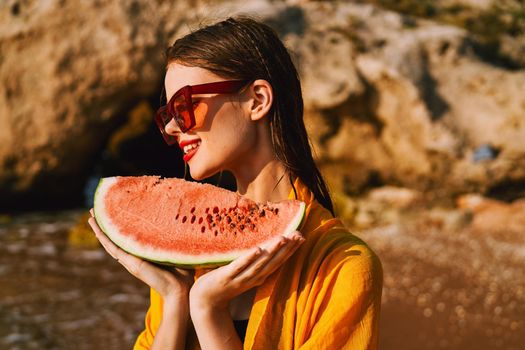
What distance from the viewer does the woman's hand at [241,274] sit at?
153 cm

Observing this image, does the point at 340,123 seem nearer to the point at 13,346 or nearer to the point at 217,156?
the point at 13,346

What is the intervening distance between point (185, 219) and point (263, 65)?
0.57 m

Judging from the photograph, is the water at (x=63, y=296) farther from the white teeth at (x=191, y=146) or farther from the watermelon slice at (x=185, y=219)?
the white teeth at (x=191, y=146)

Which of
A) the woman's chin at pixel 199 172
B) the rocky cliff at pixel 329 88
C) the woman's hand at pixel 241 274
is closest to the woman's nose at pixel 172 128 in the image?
the woman's chin at pixel 199 172

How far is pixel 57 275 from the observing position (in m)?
7.91

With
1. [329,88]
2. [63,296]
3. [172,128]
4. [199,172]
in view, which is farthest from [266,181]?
[329,88]

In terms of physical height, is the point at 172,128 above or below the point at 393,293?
above

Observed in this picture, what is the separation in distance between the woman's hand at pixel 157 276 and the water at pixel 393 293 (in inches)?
161

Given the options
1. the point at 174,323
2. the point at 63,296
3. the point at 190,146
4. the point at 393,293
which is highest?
the point at 190,146

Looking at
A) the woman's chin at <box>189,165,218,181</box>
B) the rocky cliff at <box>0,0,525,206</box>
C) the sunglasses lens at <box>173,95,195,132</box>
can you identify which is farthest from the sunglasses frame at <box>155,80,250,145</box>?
the rocky cliff at <box>0,0,525,206</box>

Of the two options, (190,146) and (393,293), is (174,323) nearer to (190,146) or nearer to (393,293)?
(190,146)

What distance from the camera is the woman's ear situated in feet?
6.03

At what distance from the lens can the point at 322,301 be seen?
1.66 m

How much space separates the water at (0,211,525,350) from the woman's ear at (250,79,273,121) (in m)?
4.13
